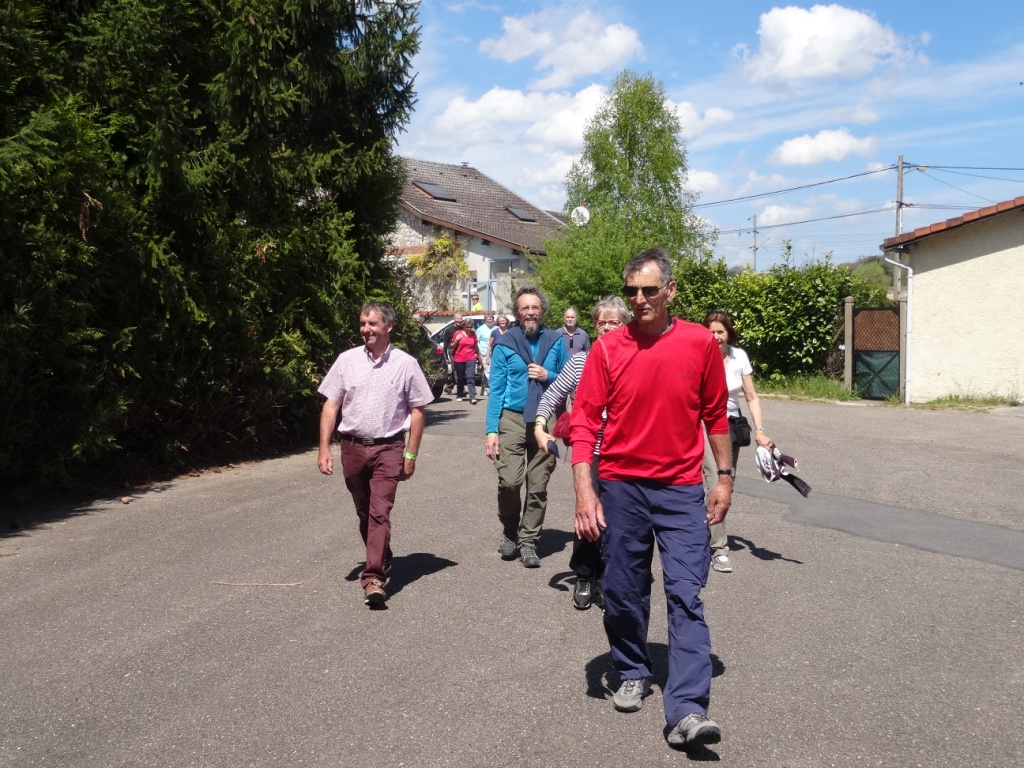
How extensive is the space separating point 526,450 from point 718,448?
312cm

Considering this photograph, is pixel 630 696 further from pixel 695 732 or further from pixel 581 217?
pixel 581 217

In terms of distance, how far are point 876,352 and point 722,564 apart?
16.2 metres

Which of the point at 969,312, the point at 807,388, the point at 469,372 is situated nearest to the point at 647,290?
the point at 469,372

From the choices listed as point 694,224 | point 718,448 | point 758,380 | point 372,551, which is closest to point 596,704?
point 718,448

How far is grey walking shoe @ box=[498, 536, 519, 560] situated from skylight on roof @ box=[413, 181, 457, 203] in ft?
116

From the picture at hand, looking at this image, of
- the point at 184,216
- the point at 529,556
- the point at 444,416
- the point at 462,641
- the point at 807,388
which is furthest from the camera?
the point at 807,388

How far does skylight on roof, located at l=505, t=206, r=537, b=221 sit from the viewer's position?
4538cm

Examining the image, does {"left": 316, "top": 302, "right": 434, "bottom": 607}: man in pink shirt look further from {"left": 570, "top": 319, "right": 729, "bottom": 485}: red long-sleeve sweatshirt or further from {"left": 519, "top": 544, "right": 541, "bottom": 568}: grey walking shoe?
{"left": 570, "top": 319, "right": 729, "bottom": 485}: red long-sleeve sweatshirt

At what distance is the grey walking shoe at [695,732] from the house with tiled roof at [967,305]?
18.0m

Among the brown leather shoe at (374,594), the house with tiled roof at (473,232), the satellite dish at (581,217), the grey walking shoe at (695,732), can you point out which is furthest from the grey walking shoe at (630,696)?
the house with tiled roof at (473,232)

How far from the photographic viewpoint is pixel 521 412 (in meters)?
7.52

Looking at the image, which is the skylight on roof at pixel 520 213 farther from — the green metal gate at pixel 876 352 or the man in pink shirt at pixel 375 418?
the man in pink shirt at pixel 375 418

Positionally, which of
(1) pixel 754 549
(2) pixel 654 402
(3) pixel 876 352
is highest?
(2) pixel 654 402

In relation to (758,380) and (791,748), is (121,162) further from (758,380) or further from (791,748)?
(758,380)
